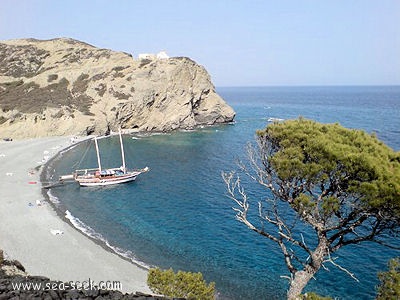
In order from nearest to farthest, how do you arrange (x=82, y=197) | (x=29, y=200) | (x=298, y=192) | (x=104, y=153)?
(x=298, y=192)
(x=29, y=200)
(x=82, y=197)
(x=104, y=153)

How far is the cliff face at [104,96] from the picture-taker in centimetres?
9506

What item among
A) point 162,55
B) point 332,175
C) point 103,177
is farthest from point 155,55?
point 332,175

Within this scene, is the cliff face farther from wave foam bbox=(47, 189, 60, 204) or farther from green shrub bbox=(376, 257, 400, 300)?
green shrub bbox=(376, 257, 400, 300)

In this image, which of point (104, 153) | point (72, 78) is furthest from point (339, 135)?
point (72, 78)

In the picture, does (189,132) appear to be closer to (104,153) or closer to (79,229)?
(104,153)

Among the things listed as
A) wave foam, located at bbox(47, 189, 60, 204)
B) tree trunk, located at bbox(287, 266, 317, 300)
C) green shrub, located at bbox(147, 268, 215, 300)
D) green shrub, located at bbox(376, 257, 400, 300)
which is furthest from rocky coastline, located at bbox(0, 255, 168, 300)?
wave foam, located at bbox(47, 189, 60, 204)

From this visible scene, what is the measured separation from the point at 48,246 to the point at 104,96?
75933 mm

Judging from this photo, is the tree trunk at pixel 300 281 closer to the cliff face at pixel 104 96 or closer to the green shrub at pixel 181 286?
the green shrub at pixel 181 286

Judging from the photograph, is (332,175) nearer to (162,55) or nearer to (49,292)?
(49,292)

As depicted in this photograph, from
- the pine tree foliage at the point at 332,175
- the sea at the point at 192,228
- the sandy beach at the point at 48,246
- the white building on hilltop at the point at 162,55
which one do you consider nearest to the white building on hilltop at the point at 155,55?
the white building on hilltop at the point at 162,55

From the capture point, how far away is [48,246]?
1342 inches

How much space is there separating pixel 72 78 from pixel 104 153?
161 feet

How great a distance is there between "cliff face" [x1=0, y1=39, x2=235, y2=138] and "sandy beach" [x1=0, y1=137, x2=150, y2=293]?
4235cm

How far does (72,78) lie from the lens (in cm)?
11581
